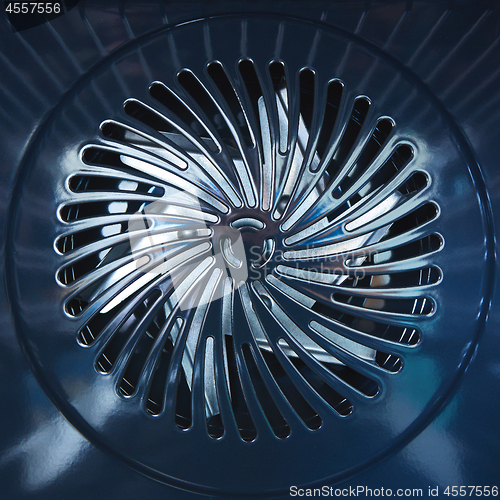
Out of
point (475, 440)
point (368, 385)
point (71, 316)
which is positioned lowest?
point (475, 440)

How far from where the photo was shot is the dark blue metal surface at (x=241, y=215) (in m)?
0.47

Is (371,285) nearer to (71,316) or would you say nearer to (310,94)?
(310,94)

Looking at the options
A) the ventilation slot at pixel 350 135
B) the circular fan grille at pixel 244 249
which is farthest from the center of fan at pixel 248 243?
the ventilation slot at pixel 350 135

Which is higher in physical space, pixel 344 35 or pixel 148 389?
pixel 344 35

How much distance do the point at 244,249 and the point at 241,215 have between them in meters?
0.04

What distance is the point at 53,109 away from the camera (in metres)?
0.47

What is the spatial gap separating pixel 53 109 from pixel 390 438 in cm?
54

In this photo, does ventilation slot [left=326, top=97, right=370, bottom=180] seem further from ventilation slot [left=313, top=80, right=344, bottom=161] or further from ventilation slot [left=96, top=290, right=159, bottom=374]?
ventilation slot [left=96, top=290, right=159, bottom=374]

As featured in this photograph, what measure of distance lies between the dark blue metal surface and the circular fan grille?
21mm

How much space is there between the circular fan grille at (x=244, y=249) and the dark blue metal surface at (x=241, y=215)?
0.8 inches

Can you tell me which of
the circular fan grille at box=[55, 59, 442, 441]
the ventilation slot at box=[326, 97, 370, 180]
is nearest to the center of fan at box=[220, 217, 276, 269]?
the circular fan grille at box=[55, 59, 442, 441]

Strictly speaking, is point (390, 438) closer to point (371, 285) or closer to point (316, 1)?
point (371, 285)

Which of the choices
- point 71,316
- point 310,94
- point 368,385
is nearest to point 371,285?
point 368,385

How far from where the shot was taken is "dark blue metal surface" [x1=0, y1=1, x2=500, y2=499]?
1.53ft
